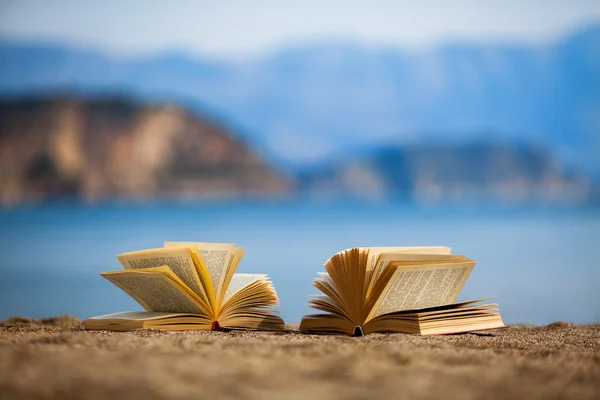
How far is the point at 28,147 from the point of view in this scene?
190 feet

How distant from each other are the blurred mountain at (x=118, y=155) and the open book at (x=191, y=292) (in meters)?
55.5

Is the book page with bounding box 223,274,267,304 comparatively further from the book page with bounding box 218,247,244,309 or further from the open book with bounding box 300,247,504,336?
the open book with bounding box 300,247,504,336

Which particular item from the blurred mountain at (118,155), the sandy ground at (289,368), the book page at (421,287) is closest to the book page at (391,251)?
the book page at (421,287)

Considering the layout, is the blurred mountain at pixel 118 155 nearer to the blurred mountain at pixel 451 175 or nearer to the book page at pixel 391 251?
the blurred mountain at pixel 451 175

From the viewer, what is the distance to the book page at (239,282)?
3.06 m

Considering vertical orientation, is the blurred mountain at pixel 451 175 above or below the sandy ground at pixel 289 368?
above

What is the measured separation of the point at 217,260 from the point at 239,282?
0.19m

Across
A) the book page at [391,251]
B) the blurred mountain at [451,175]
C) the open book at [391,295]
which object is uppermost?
the blurred mountain at [451,175]

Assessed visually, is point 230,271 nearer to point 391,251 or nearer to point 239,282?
point 239,282

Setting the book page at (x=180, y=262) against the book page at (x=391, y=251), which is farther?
the book page at (x=180, y=262)

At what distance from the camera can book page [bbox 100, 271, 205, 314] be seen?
9.61 ft

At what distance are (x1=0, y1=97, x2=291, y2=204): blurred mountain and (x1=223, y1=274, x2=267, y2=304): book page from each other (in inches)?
2183

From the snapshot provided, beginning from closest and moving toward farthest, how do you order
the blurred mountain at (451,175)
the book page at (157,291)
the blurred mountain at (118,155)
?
the book page at (157,291)
the blurred mountain at (118,155)
the blurred mountain at (451,175)

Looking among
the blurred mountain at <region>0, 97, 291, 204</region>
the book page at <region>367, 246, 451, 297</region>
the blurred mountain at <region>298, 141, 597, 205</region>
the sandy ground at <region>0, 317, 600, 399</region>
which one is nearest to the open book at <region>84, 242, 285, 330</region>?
the sandy ground at <region>0, 317, 600, 399</region>
